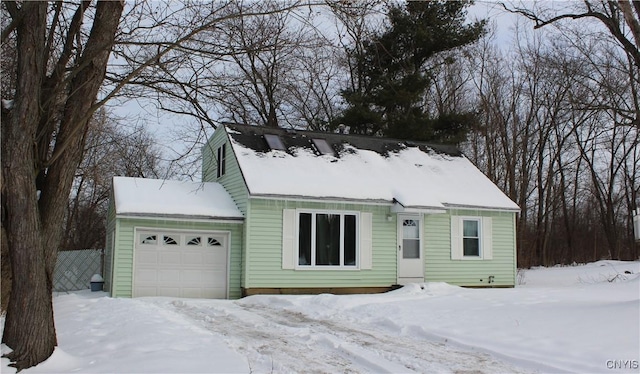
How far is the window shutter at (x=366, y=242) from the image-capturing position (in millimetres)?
15922

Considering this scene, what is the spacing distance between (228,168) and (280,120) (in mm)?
13002

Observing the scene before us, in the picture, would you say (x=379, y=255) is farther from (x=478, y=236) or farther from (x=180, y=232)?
(x=180, y=232)

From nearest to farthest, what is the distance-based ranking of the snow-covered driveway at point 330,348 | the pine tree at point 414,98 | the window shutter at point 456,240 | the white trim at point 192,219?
1. the snow-covered driveway at point 330,348
2. the white trim at point 192,219
3. the window shutter at point 456,240
4. the pine tree at point 414,98

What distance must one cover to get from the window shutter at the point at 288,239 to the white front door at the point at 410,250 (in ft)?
10.8

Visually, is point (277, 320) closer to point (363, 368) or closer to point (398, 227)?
point (363, 368)

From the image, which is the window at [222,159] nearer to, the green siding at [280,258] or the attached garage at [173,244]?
the attached garage at [173,244]

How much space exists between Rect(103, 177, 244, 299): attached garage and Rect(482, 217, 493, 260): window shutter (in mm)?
7706

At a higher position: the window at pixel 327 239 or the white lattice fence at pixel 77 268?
the window at pixel 327 239

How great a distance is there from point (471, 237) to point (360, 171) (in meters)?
4.10

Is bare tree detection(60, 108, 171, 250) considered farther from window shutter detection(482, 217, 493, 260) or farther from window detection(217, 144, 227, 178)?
window shutter detection(482, 217, 493, 260)

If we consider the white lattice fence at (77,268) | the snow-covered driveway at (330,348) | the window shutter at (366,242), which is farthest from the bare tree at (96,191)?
the snow-covered driveway at (330,348)

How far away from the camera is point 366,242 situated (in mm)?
15984

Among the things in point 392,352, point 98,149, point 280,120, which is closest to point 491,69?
point 280,120

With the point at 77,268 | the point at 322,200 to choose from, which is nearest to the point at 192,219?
the point at 322,200
